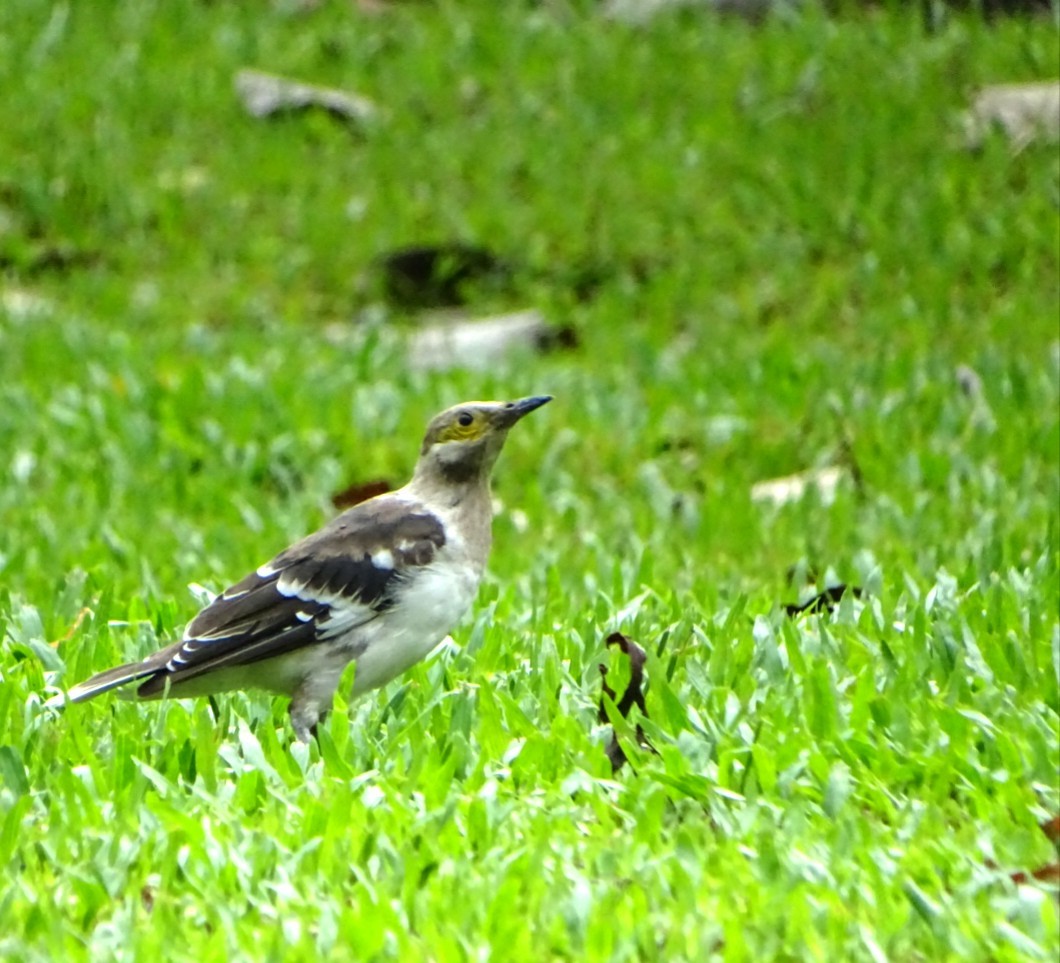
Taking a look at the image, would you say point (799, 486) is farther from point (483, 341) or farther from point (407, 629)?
point (407, 629)

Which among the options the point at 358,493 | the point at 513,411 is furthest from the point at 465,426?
the point at 358,493

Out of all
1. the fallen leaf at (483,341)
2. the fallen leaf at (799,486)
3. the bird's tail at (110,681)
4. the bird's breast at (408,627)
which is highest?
the bird's tail at (110,681)

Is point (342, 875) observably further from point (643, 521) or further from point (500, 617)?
point (643, 521)

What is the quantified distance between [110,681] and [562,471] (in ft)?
17.5

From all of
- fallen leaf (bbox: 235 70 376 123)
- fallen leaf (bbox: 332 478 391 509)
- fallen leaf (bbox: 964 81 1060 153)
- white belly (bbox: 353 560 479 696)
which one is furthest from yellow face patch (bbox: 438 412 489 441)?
fallen leaf (bbox: 235 70 376 123)

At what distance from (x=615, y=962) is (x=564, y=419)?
7.46 metres

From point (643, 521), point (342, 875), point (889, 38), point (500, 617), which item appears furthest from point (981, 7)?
point (342, 875)

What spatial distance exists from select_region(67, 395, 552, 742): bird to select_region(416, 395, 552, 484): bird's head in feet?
1.02

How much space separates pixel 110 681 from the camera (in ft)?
18.1

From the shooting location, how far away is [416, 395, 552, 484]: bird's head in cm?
616

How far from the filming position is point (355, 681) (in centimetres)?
564

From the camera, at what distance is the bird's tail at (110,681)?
5488 mm

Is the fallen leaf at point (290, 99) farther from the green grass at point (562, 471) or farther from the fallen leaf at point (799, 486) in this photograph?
the fallen leaf at point (799, 486)

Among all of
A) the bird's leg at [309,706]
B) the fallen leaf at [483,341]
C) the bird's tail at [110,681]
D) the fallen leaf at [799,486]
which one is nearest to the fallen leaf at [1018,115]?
the fallen leaf at [483,341]
